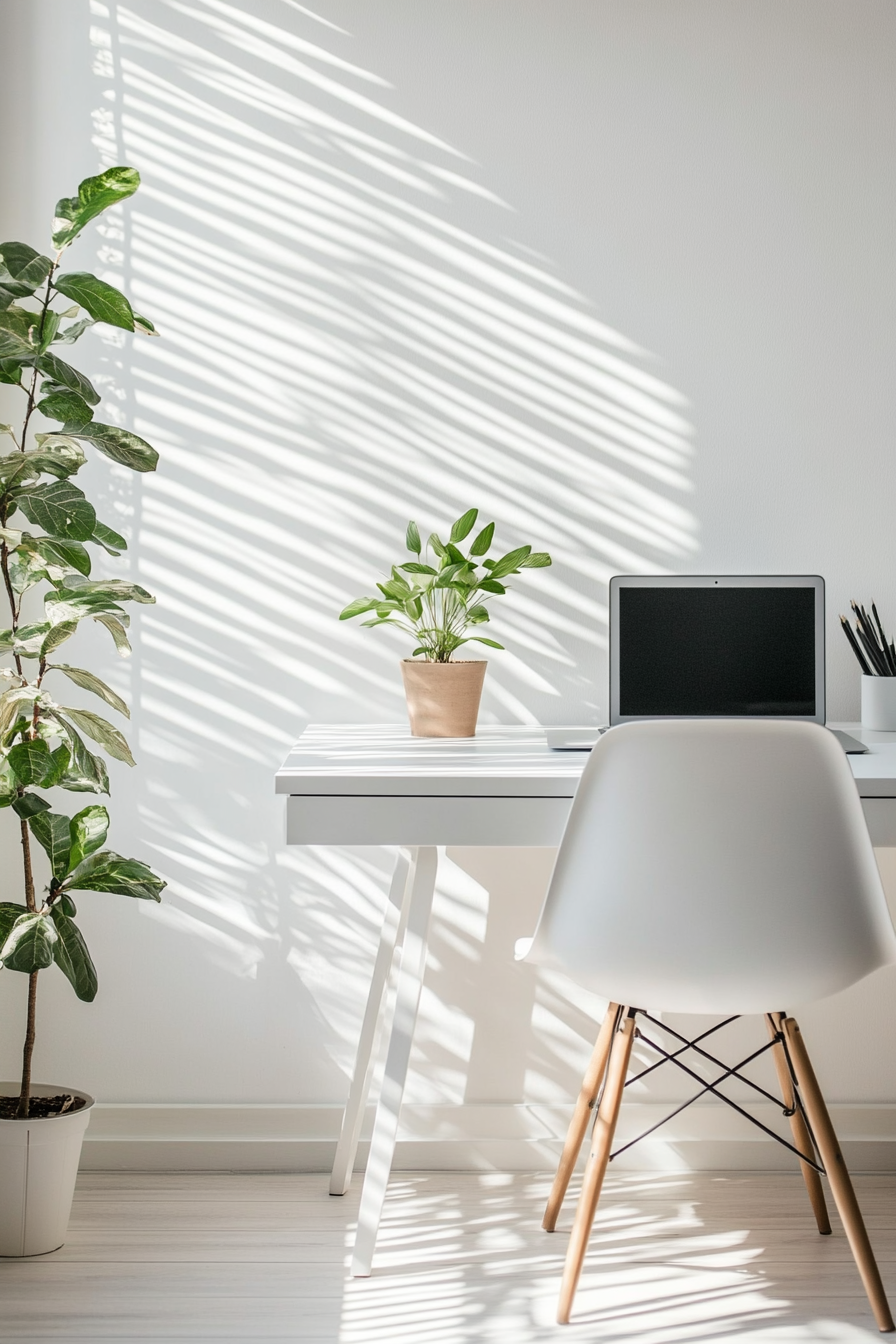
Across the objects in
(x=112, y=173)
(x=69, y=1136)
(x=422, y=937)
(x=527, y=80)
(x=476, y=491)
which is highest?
(x=527, y=80)

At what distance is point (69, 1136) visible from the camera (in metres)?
1.89

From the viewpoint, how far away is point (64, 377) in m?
1.78

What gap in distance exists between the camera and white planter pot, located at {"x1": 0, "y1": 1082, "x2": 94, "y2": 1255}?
6.09 feet

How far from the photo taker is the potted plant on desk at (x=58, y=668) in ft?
5.72

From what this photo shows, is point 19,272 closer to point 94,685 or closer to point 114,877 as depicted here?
point 94,685

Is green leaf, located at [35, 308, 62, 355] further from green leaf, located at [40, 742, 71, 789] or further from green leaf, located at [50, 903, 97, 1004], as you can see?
green leaf, located at [50, 903, 97, 1004]

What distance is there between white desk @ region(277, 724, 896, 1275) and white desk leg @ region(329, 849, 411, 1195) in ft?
0.75

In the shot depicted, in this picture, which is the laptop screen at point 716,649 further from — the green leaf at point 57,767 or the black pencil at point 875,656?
the green leaf at point 57,767

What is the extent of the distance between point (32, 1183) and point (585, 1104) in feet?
2.83

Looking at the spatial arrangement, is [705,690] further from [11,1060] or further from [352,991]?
[11,1060]

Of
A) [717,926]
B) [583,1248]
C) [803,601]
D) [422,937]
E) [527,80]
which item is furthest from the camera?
[527,80]

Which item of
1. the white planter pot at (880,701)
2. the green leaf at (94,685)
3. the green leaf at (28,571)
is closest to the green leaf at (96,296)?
the green leaf at (28,571)

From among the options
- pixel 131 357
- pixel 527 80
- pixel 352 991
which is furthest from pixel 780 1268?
pixel 527 80

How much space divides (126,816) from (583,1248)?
1078mm
